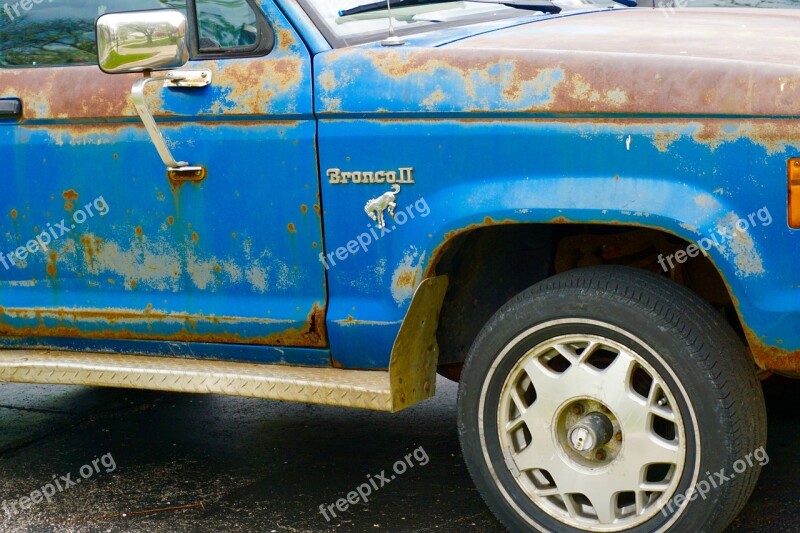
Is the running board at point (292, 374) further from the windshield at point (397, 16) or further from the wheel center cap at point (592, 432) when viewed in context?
the windshield at point (397, 16)

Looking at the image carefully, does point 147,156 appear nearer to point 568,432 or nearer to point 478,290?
point 478,290

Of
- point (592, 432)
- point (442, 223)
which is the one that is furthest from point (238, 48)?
point (592, 432)

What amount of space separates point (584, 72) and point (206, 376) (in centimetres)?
143

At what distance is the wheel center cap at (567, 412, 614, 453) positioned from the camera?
3023mm

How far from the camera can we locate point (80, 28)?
3799 millimetres

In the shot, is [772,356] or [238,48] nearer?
[772,356]

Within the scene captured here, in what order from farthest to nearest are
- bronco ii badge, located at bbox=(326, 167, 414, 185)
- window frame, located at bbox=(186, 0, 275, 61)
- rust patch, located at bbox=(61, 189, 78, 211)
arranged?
rust patch, located at bbox=(61, 189, 78, 211) < window frame, located at bbox=(186, 0, 275, 61) < bronco ii badge, located at bbox=(326, 167, 414, 185)

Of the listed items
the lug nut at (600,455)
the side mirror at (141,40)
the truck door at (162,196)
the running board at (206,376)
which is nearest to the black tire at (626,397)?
the lug nut at (600,455)

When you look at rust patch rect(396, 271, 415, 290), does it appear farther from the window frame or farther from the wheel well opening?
the window frame

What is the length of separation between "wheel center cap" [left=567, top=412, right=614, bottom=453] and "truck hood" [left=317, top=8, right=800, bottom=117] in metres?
0.78

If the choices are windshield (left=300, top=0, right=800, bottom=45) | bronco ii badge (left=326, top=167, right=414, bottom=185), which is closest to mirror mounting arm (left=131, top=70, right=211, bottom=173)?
windshield (left=300, top=0, right=800, bottom=45)

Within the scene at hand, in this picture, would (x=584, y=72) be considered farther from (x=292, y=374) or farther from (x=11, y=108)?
(x=11, y=108)

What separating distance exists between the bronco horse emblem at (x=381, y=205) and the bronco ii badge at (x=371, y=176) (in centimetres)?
3

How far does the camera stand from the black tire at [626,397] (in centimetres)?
288
